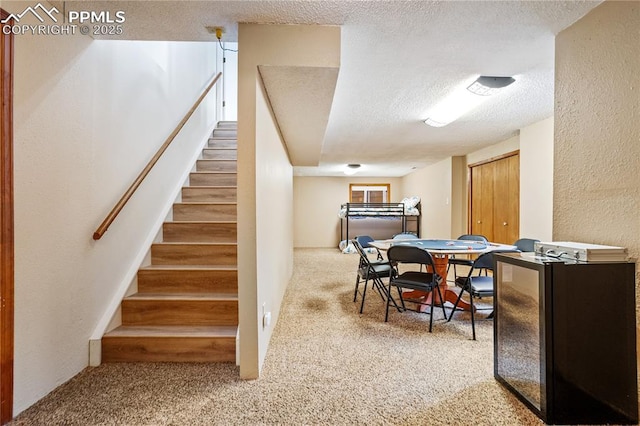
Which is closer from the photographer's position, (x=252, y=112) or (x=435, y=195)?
(x=252, y=112)

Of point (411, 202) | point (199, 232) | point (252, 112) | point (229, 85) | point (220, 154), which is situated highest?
point (229, 85)

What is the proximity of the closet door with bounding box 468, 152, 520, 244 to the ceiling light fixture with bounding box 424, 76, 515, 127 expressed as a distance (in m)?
1.70

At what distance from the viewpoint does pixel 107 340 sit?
5.88 ft

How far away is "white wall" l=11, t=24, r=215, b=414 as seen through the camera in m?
1.33

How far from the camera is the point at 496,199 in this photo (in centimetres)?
439

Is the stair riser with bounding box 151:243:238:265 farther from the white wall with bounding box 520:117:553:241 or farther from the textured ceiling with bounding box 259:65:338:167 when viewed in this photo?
the white wall with bounding box 520:117:553:241

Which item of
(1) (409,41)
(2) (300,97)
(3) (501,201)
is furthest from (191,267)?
(3) (501,201)

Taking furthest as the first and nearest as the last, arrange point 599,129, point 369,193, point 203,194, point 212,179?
point 369,193 < point 212,179 < point 203,194 < point 599,129

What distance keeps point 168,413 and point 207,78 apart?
14.1 feet

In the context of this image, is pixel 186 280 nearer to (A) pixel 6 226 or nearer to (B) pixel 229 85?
(A) pixel 6 226

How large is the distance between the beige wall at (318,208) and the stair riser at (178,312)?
19.1 ft

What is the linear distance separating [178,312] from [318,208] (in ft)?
20.0

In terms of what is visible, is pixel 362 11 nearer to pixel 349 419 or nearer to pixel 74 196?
pixel 74 196

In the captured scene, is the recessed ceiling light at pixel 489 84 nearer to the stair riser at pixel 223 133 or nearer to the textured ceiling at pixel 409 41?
the textured ceiling at pixel 409 41
